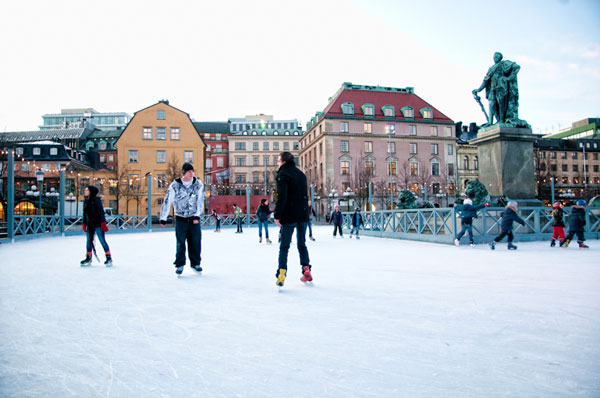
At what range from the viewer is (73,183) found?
41969 millimetres

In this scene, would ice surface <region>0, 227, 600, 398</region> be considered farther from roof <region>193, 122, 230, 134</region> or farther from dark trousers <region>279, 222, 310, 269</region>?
roof <region>193, 122, 230, 134</region>

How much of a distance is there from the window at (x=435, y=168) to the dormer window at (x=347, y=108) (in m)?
14.2

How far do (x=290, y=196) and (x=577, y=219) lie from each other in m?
8.61

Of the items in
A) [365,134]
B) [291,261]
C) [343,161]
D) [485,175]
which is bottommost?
[291,261]

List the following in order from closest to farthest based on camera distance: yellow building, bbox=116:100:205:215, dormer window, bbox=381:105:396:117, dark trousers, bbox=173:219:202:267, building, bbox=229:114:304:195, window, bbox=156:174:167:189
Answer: dark trousers, bbox=173:219:202:267 → yellow building, bbox=116:100:205:215 → window, bbox=156:174:167:189 → dormer window, bbox=381:105:396:117 → building, bbox=229:114:304:195

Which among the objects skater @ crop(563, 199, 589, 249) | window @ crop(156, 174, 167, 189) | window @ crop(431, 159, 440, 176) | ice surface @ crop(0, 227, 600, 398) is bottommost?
ice surface @ crop(0, 227, 600, 398)

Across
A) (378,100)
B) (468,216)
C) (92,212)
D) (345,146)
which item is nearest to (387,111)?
(378,100)

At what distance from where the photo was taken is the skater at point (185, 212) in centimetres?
616

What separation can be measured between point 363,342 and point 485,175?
35.0 ft

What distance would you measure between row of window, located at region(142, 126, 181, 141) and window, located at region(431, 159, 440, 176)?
1398 inches

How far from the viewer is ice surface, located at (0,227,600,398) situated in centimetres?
212

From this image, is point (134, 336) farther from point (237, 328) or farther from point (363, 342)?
point (363, 342)

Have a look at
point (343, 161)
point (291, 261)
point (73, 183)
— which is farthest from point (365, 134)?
point (291, 261)

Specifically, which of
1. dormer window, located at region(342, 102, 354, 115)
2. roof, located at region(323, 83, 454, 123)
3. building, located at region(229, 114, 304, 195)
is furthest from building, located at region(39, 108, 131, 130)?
dormer window, located at region(342, 102, 354, 115)
